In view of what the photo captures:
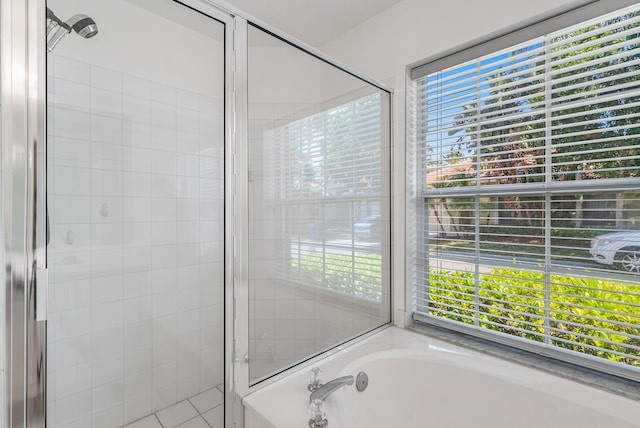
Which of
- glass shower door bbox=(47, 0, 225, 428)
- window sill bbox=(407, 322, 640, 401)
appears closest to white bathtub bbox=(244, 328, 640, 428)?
window sill bbox=(407, 322, 640, 401)

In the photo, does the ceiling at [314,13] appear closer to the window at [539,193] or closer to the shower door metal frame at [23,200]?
the window at [539,193]

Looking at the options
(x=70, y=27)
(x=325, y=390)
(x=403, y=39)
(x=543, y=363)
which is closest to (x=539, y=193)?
(x=543, y=363)

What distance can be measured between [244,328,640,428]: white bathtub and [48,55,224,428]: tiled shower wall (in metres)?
0.32

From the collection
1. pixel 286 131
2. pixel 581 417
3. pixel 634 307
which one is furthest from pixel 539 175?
pixel 286 131

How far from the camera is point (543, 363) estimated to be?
56.9 inches

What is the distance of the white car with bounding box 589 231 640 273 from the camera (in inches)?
49.3

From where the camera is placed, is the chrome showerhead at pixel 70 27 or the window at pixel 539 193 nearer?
the chrome showerhead at pixel 70 27

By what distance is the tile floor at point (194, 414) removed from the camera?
1.10 m

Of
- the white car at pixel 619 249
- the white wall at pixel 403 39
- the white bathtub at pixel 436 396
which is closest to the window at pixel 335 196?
the white wall at pixel 403 39

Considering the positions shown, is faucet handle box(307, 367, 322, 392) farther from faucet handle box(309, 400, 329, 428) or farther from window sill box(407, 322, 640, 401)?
window sill box(407, 322, 640, 401)

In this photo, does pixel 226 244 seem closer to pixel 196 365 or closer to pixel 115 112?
pixel 196 365

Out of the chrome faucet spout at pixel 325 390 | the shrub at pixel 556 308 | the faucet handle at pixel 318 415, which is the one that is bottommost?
the faucet handle at pixel 318 415

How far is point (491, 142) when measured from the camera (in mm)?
1646

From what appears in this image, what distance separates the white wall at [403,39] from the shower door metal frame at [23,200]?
1591mm
